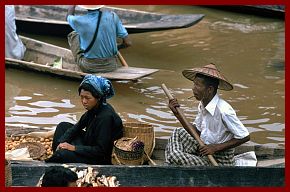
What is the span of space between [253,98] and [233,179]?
3.35 metres

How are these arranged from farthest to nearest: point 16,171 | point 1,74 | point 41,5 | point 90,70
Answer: point 41,5 < point 90,70 < point 1,74 < point 16,171

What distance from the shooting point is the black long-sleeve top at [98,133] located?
4980 millimetres

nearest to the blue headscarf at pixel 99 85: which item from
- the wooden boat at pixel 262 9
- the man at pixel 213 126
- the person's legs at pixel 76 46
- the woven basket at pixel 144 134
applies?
the woven basket at pixel 144 134

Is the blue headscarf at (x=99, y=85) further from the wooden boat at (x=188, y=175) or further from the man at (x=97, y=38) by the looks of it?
the man at (x=97, y=38)

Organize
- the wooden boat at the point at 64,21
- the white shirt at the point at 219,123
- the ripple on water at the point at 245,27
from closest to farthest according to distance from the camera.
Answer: the white shirt at the point at 219,123 → the wooden boat at the point at 64,21 → the ripple on water at the point at 245,27

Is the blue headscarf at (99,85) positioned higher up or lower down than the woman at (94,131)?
higher up

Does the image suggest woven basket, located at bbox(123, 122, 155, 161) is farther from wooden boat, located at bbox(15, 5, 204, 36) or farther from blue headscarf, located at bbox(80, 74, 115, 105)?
wooden boat, located at bbox(15, 5, 204, 36)

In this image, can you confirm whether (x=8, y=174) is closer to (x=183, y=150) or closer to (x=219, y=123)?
(x=183, y=150)

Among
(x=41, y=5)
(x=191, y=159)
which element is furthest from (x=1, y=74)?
(x=41, y=5)

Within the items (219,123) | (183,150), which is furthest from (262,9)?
(219,123)

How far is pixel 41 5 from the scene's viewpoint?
10750mm

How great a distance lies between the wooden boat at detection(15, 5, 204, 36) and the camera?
9.16 metres

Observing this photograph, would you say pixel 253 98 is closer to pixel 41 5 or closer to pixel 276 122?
pixel 276 122

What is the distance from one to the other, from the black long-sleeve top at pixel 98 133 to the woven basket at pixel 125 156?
8 centimetres
